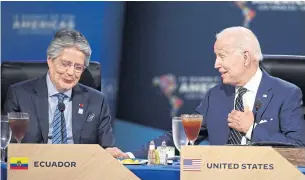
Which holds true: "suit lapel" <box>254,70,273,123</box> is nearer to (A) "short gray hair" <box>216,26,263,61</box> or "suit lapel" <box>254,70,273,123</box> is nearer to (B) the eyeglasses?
(A) "short gray hair" <box>216,26,263,61</box>

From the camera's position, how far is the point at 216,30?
17.7 feet

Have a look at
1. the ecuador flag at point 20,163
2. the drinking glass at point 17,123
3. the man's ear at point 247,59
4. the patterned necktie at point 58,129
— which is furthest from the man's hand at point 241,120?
the ecuador flag at point 20,163

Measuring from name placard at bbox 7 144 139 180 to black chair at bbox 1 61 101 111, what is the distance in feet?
4.08

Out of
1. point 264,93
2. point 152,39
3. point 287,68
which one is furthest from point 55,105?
point 152,39

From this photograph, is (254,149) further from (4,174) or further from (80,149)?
(4,174)

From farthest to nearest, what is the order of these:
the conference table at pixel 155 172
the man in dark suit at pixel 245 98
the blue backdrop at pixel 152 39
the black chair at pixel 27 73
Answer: the blue backdrop at pixel 152 39
the black chair at pixel 27 73
the man in dark suit at pixel 245 98
the conference table at pixel 155 172

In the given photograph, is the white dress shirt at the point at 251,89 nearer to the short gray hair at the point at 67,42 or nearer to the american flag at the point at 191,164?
the short gray hair at the point at 67,42

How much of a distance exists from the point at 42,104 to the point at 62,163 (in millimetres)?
1022

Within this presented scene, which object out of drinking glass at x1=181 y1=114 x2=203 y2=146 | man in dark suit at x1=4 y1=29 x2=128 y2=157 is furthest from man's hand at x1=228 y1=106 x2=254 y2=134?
man in dark suit at x1=4 y1=29 x2=128 y2=157

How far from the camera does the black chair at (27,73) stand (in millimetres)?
3723

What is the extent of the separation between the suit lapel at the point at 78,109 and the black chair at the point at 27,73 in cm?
18

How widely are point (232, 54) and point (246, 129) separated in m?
0.38

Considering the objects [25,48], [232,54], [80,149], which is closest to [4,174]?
[80,149]

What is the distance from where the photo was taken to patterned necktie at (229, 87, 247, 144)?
3.31 metres
